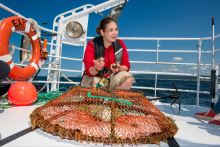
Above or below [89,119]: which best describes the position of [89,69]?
above

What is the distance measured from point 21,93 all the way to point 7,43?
0.73 metres

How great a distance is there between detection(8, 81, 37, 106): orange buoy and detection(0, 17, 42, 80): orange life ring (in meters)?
0.32

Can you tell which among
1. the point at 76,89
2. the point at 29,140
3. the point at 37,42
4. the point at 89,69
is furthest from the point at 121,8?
the point at 29,140

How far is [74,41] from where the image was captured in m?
3.51

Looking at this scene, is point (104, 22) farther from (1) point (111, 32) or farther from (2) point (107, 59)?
(2) point (107, 59)

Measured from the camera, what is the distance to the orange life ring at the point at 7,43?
5.69 feet

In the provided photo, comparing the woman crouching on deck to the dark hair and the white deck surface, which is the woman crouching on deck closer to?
the dark hair

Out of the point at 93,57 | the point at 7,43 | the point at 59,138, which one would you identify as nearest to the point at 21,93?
the point at 7,43

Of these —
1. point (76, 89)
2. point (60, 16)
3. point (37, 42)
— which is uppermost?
point (60, 16)

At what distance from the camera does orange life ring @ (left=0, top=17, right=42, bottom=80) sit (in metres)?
1.73

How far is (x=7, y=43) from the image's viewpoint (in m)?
1.77

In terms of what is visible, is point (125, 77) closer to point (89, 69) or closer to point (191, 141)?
point (89, 69)

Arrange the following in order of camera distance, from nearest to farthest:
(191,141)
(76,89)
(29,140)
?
(29,140), (191,141), (76,89)

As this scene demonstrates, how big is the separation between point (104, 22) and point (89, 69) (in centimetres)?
70
